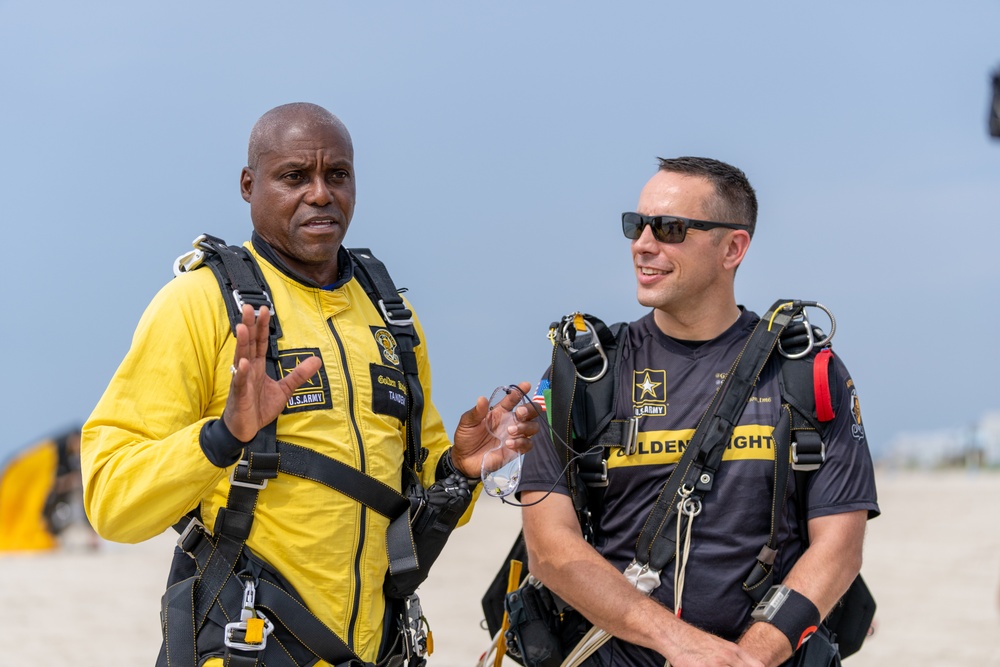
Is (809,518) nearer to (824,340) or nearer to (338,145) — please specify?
(824,340)

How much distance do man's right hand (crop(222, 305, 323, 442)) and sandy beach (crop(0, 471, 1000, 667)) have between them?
5.34 m

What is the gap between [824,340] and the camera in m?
3.86

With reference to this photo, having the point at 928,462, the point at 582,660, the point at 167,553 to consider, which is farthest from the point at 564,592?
the point at 928,462

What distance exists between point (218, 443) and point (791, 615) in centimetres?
181

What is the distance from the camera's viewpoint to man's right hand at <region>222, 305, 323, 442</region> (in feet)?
9.77

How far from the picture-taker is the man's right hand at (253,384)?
9.77 ft

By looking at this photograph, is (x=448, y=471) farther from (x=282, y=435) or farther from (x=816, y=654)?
(x=816, y=654)

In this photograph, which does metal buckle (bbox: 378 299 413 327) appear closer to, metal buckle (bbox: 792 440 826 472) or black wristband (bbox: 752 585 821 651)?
metal buckle (bbox: 792 440 826 472)

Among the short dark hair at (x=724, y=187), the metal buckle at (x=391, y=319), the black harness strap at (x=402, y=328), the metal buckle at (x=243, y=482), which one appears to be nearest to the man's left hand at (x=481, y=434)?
the black harness strap at (x=402, y=328)

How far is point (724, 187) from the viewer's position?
158 inches

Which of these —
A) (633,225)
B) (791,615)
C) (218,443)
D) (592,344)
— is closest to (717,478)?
(791,615)

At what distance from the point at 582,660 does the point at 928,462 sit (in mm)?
59794

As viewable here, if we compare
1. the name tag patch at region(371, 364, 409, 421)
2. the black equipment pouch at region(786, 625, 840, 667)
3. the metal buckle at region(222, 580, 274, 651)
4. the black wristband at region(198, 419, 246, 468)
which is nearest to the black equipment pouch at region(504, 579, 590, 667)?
the black equipment pouch at region(786, 625, 840, 667)

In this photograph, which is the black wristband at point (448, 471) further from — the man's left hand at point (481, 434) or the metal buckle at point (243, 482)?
the metal buckle at point (243, 482)
